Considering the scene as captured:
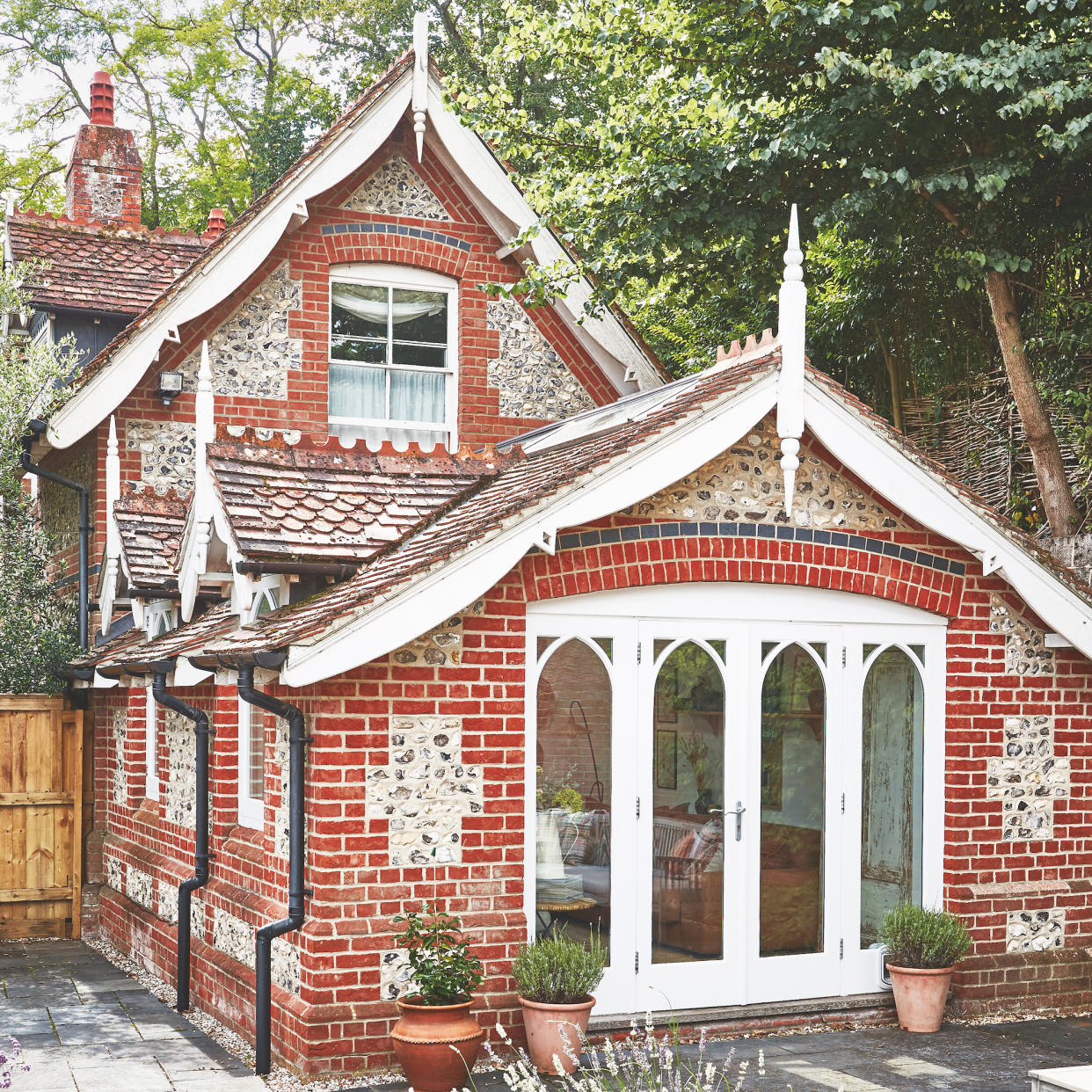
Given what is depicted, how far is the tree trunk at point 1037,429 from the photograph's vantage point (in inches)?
461

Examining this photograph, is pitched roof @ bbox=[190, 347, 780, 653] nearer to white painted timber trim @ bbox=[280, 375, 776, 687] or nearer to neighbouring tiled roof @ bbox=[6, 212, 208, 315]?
white painted timber trim @ bbox=[280, 375, 776, 687]

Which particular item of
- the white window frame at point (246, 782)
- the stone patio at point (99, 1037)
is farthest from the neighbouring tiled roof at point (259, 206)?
the stone patio at point (99, 1037)

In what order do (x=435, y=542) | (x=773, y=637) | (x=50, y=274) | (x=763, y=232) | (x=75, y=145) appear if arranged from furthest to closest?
(x=75, y=145) < (x=50, y=274) < (x=763, y=232) < (x=773, y=637) < (x=435, y=542)

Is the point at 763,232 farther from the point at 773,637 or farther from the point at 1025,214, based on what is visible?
the point at 773,637

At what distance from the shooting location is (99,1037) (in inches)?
341

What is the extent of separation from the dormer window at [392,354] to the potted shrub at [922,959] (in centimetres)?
631

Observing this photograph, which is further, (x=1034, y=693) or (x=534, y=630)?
(x=1034, y=693)

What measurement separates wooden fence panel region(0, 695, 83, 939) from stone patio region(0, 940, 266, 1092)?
1.34 meters

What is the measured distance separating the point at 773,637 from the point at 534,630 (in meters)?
1.65

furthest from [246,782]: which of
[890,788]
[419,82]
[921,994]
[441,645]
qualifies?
Answer: [419,82]

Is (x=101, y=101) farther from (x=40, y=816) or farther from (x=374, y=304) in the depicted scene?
(x=40, y=816)

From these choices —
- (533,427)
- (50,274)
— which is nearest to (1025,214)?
(533,427)

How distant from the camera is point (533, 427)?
43.2ft

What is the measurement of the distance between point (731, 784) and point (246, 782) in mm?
3298
